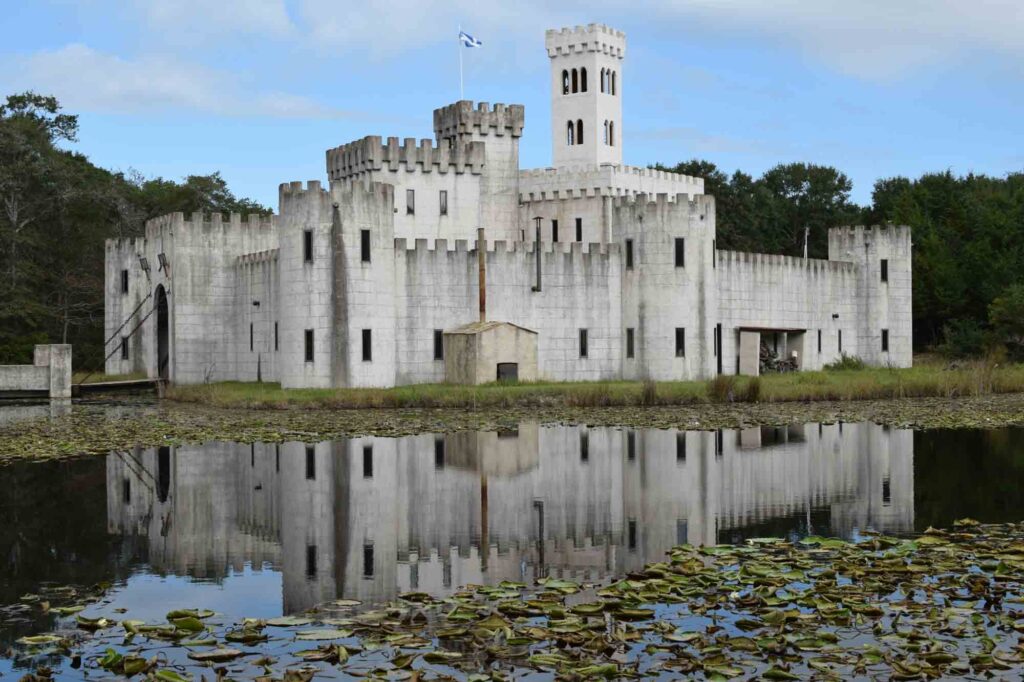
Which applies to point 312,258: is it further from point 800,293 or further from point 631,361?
point 800,293

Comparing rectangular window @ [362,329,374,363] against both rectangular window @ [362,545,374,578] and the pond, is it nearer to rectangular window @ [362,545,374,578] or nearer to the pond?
the pond

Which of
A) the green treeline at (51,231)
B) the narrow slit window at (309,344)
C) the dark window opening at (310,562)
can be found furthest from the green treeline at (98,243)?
the dark window opening at (310,562)

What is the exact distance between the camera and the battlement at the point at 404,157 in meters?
56.9

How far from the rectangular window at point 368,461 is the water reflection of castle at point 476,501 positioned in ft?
0.24

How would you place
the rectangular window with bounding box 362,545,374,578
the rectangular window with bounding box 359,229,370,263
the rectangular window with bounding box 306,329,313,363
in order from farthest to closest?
1. the rectangular window with bounding box 359,229,370,263
2. the rectangular window with bounding box 306,329,313,363
3. the rectangular window with bounding box 362,545,374,578

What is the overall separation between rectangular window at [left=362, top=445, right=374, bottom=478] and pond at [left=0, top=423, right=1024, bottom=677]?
0.23ft

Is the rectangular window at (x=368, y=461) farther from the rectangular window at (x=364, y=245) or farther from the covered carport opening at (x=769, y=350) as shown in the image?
the covered carport opening at (x=769, y=350)

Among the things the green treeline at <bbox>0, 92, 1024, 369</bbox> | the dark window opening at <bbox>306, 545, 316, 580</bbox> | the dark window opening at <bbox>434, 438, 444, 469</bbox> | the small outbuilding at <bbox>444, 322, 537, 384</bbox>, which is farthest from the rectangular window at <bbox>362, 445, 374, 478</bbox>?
the green treeline at <bbox>0, 92, 1024, 369</bbox>

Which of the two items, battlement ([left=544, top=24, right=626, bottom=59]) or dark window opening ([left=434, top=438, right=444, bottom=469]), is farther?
battlement ([left=544, top=24, right=626, bottom=59])

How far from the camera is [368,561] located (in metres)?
15.7

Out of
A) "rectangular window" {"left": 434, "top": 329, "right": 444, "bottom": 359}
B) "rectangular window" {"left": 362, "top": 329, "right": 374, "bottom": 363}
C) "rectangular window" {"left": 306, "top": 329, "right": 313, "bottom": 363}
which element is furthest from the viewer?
"rectangular window" {"left": 434, "top": 329, "right": 444, "bottom": 359}

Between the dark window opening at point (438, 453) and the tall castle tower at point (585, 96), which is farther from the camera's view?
the tall castle tower at point (585, 96)

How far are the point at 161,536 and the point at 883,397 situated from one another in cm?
3202

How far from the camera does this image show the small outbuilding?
48.1 m
